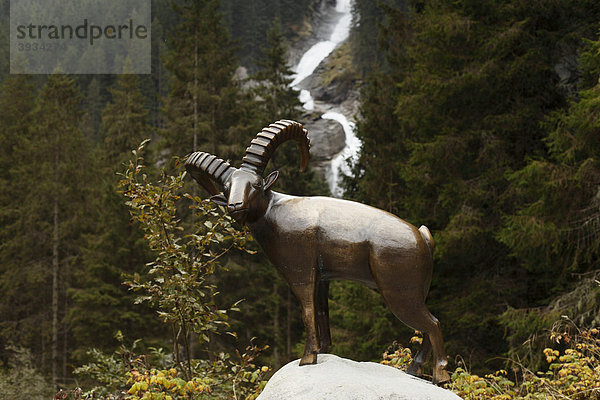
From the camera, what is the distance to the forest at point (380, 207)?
6867 millimetres

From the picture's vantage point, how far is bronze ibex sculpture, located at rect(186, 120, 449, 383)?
433cm

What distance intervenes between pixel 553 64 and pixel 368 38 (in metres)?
41.3

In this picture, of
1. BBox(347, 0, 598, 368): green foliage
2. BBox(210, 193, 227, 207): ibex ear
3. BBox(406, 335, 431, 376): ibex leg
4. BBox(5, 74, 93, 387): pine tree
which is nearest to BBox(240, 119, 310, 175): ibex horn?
BBox(210, 193, 227, 207): ibex ear

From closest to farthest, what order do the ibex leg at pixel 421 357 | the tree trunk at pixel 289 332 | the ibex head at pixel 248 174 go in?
1. the ibex head at pixel 248 174
2. the ibex leg at pixel 421 357
3. the tree trunk at pixel 289 332

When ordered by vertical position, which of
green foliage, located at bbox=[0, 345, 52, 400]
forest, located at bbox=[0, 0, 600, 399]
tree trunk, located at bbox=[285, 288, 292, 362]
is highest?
forest, located at bbox=[0, 0, 600, 399]

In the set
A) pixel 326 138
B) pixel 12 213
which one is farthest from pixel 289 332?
pixel 326 138

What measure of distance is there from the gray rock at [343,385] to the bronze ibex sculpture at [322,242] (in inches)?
6.9

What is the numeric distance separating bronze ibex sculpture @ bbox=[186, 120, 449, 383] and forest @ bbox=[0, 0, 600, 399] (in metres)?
1.82

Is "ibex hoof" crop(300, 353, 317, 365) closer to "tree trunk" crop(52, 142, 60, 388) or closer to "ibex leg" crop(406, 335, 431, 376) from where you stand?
"ibex leg" crop(406, 335, 431, 376)

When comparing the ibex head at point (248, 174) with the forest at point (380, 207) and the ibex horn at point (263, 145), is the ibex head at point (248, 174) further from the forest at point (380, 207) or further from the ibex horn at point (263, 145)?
the forest at point (380, 207)

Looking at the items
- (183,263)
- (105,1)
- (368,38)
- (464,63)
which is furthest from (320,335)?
(105,1)

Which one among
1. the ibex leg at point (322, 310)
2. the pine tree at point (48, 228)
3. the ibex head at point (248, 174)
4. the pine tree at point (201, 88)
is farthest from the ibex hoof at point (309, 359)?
the pine tree at point (48, 228)

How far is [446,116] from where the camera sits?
13125 mm

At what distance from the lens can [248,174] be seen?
4438 millimetres
